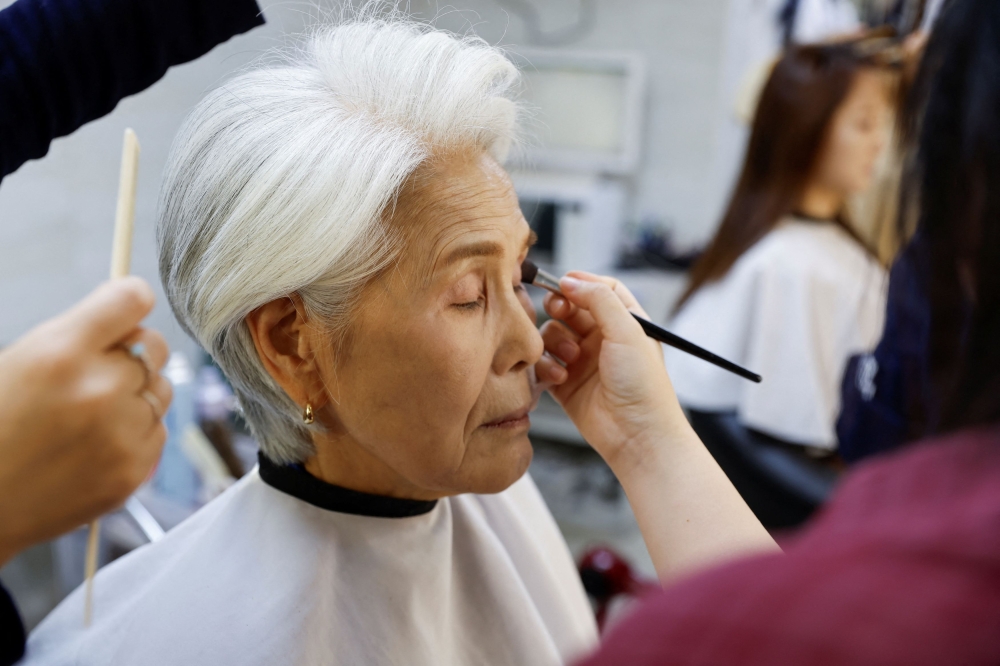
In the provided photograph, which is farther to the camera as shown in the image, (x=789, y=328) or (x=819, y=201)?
(x=819, y=201)

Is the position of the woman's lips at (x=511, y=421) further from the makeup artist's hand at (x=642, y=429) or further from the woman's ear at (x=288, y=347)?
the woman's ear at (x=288, y=347)

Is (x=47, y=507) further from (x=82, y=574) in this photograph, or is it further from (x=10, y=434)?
(x=82, y=574)

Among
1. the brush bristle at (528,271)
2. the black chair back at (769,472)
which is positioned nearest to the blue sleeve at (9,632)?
the brush bristle at (528,271)

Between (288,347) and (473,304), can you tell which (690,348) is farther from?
(288,347)

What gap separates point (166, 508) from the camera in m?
1.53

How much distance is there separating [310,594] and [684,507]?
46 cm

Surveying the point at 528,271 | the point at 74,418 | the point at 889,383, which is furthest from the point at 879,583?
the point at 889,383

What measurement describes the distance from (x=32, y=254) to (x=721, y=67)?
2906 millimetres

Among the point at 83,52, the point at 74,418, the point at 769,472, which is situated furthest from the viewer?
the point at 769,472

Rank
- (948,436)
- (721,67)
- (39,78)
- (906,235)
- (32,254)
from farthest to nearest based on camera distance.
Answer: (721,67), (32,254), (906,235), (39,78), (948,436)

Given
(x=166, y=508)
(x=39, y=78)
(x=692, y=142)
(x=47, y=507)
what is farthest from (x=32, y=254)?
(x=692, y=142)

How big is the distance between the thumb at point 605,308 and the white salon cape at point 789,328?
4.42ft

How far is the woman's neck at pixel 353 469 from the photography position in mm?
1018

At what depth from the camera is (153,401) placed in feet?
1.81
